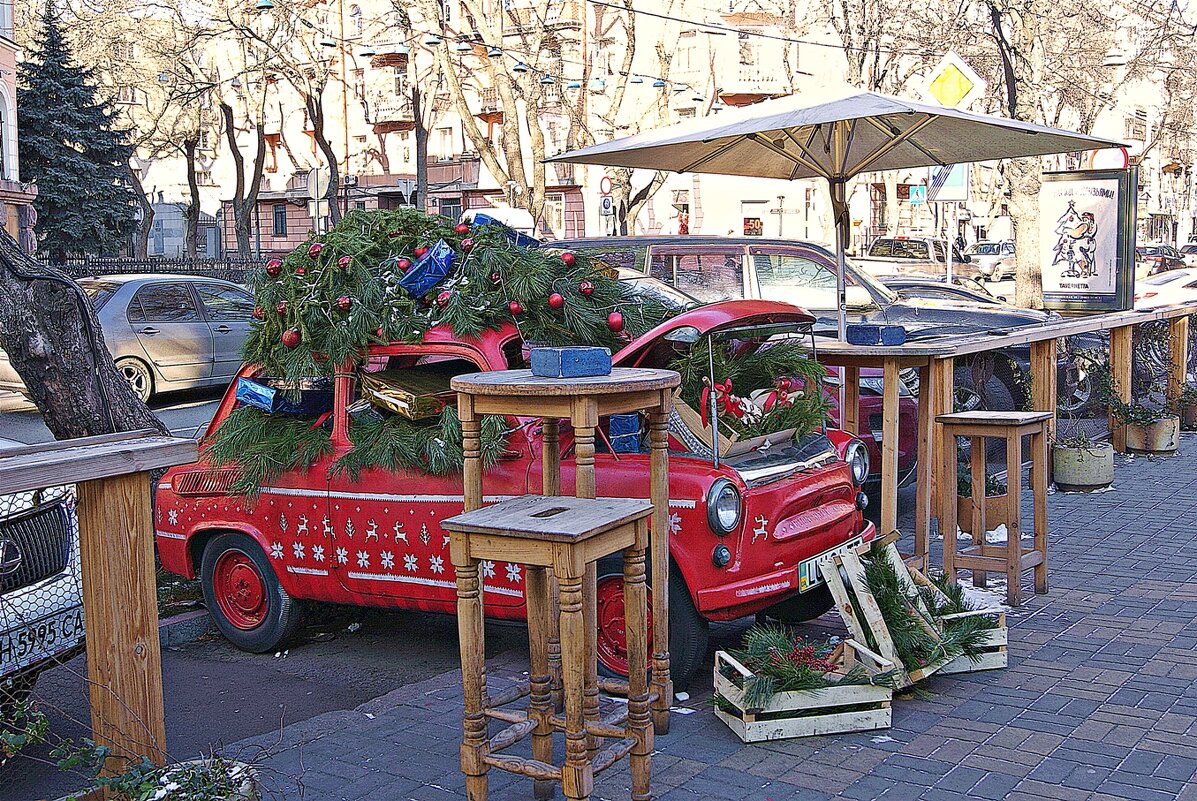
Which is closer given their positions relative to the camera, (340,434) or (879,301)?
(340,434)

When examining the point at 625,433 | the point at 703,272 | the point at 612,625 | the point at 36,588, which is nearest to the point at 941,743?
the point at 612,625

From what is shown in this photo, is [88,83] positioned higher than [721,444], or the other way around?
[88,83]

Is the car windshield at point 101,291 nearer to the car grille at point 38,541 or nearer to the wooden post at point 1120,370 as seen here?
the car grille at point 38,541

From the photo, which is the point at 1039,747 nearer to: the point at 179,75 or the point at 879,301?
the point at 879,301

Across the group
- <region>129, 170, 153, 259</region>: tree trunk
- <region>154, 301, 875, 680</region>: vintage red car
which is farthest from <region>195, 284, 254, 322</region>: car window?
<region>129, 170, 153, 259</region>: tree trunk

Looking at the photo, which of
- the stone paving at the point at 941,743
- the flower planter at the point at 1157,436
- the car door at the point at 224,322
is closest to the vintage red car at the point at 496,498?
the stone paving at the point at 941,743

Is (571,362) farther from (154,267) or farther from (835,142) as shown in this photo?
(154,267)

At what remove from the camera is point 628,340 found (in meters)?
6.35

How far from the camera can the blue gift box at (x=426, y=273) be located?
20.5 ft

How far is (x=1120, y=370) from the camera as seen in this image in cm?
1173

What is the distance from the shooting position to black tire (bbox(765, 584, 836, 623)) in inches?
247

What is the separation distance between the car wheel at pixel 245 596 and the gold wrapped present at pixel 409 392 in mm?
1058

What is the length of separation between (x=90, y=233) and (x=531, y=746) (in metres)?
35.0

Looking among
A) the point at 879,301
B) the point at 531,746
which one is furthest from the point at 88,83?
the point at 531,746
